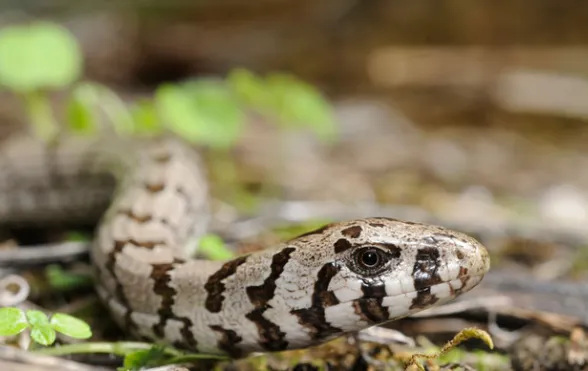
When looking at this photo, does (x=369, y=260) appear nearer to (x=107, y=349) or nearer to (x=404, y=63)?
(x=107, y=349)

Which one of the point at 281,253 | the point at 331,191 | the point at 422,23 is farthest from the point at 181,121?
the point at 422,23

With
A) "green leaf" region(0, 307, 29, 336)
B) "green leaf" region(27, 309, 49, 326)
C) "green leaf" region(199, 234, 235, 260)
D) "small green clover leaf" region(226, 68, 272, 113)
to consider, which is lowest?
"green leaf" region(199, 234, 235, 260)

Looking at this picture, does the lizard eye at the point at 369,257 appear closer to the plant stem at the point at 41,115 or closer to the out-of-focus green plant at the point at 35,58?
the out-of-focus green plant at the point at 35,58

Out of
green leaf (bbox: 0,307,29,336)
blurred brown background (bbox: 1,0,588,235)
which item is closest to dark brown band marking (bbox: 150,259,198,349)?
green leaf (bbox: 0,307,29,336)

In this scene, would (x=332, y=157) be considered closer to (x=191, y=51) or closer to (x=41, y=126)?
(x=41, y=126)

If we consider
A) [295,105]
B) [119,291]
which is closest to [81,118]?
[295,105]

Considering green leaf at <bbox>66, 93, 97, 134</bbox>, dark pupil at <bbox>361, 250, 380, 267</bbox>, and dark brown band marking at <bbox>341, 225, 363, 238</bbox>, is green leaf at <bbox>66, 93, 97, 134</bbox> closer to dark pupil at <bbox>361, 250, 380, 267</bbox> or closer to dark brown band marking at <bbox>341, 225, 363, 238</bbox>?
dark brown band marking at <bbox>341, 225, 363, 238</bbox>
